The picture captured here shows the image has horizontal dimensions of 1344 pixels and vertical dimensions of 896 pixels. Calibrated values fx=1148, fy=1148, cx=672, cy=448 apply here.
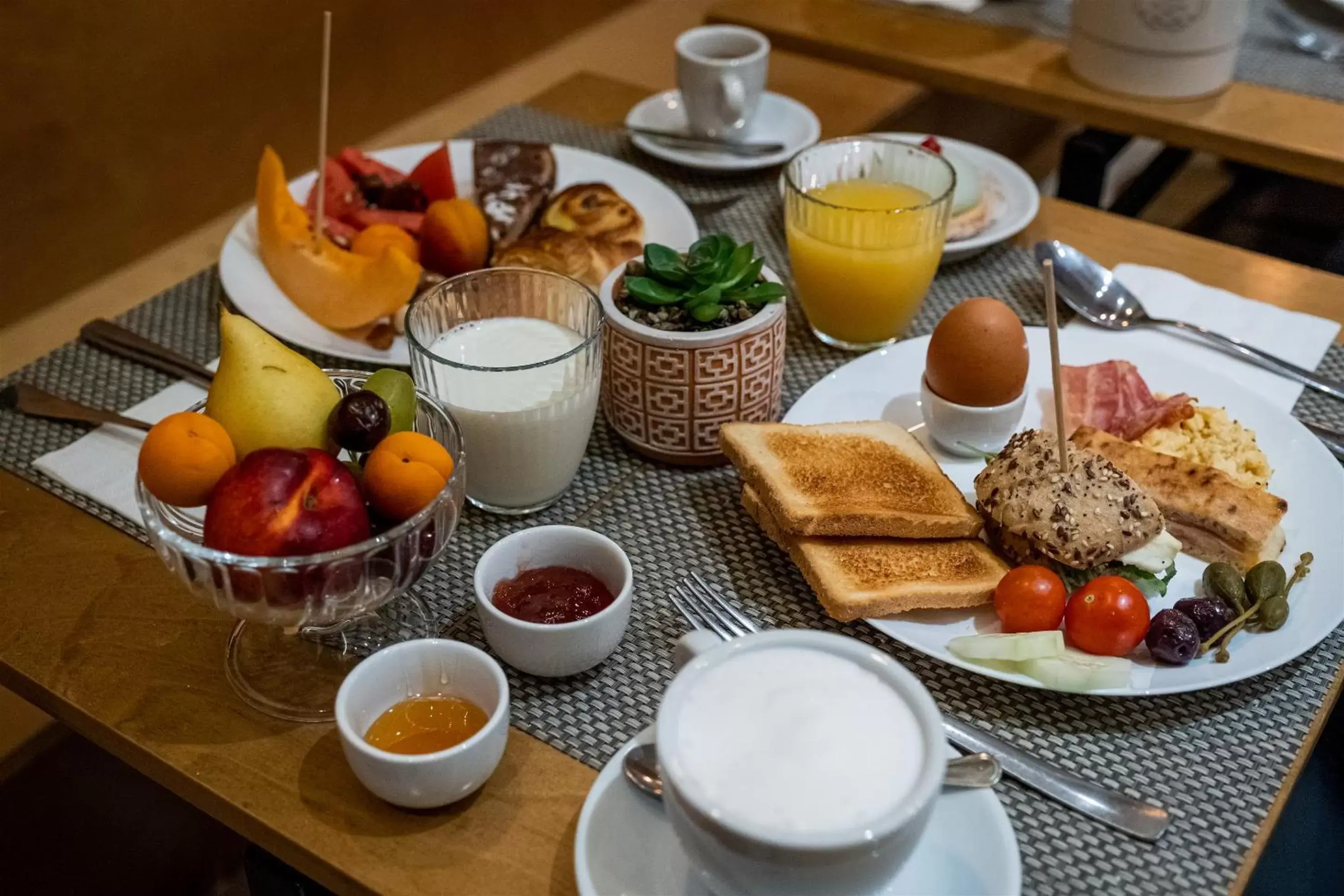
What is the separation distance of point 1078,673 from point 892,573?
0.19 metres

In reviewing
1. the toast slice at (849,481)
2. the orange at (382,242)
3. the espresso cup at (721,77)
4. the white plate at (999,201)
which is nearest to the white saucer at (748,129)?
the espresso cup at (721,77)

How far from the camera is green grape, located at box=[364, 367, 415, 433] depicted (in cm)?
104

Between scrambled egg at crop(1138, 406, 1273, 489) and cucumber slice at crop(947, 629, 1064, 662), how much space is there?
1.14 feet

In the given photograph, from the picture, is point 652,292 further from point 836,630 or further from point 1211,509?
point 1211,509

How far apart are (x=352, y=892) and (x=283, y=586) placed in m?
0.24

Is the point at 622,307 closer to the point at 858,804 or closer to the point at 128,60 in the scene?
the point at 858,804

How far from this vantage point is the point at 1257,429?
130cm

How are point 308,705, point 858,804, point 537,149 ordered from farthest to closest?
point 537,149
point 308,705
point 858,804

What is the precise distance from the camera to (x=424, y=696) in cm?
95

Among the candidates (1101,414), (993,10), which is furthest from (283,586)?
(993,10)

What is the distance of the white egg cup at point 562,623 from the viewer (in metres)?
0.99

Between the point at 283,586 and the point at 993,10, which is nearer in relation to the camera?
the point at 283,586

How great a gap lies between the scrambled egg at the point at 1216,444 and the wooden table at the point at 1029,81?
866 mm

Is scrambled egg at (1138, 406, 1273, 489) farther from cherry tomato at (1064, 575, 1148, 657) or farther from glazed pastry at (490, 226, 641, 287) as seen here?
glazed pastry at (490, 226, 641, 287)
